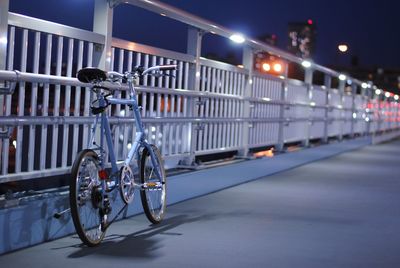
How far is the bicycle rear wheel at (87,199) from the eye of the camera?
223 inches

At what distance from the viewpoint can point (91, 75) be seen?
6.17m

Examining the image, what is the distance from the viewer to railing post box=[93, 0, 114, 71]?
7336mm

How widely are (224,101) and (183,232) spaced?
4.82 metres

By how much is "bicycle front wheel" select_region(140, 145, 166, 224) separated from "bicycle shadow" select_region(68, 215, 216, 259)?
5.5 inches

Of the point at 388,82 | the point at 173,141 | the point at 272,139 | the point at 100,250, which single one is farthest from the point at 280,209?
the point at 388,82

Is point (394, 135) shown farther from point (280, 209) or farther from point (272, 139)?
point (280, 209)

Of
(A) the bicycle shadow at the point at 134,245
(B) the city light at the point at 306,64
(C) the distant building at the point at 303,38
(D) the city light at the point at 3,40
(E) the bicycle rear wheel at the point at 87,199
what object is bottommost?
(A) the bicycle shadow at the point at 134,245

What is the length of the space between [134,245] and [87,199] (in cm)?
57

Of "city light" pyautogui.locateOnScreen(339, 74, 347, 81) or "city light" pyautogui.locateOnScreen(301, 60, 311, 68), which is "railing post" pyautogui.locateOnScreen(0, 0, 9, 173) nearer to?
"city light" pyautogui.locateOnScreen(301, 60, 311, 68)

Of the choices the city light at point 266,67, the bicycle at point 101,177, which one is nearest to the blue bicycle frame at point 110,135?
the bicycle at point 101,177

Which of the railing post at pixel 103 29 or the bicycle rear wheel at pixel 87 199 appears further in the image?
the railing post at pixel 103 29

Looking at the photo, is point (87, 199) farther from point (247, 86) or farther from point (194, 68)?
point (247, 86)

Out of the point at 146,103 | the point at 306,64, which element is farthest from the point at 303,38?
the point at 146,103

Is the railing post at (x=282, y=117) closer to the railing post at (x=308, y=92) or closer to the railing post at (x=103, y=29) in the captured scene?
the railing post at (x=308, y=92)
